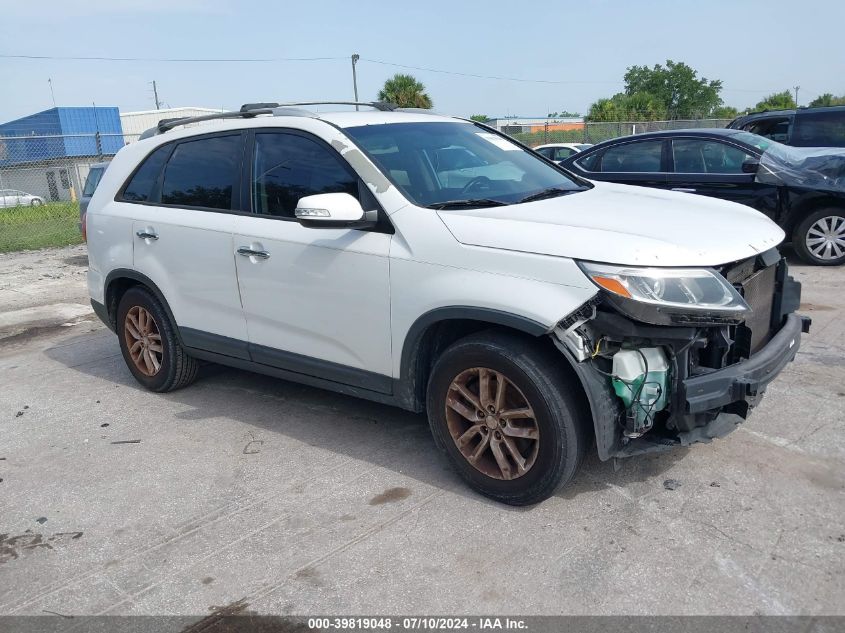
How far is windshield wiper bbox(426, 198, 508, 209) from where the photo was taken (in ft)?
12.0

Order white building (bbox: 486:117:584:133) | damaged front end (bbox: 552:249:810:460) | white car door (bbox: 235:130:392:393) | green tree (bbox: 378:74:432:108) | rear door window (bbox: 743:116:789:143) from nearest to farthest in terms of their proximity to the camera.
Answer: damaged front end (bbox: 552:249:810:460), white car door (bbox: 235:130:392:393), rear door window (bbox: 743:116:789:143), white building (bbox: 486:117:584:133), green tree (bbox: 378:74:432:108)

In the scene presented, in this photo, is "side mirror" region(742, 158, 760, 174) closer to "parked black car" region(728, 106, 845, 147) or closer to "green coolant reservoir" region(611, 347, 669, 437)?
"parked black car" region(728, 106, 845, 147)

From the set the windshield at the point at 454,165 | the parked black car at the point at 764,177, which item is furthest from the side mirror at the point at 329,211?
the parked black car at the point at 764,177

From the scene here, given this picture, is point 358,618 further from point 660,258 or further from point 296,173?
point 296,173

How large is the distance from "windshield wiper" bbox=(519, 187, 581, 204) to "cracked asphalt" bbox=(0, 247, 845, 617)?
4.78 ft

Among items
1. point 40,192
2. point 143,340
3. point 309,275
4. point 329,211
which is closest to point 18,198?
point 40,192

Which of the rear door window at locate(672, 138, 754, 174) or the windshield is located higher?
the windshield

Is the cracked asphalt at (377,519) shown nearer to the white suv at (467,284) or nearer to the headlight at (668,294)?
the white suv at (467,284)

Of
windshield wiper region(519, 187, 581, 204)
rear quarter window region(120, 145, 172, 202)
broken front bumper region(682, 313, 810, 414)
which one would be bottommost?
broken front bumper region(682, 313, 810, 414)

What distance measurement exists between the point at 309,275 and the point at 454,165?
3.40 ft

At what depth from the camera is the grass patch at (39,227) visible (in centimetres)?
1428

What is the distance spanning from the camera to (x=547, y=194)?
4.07 metres

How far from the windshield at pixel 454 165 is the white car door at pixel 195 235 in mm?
1028

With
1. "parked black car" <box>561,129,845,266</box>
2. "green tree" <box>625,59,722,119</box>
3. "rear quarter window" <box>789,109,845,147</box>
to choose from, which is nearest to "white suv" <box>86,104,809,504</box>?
"parked black car" <box>561,129,845,266</box>
